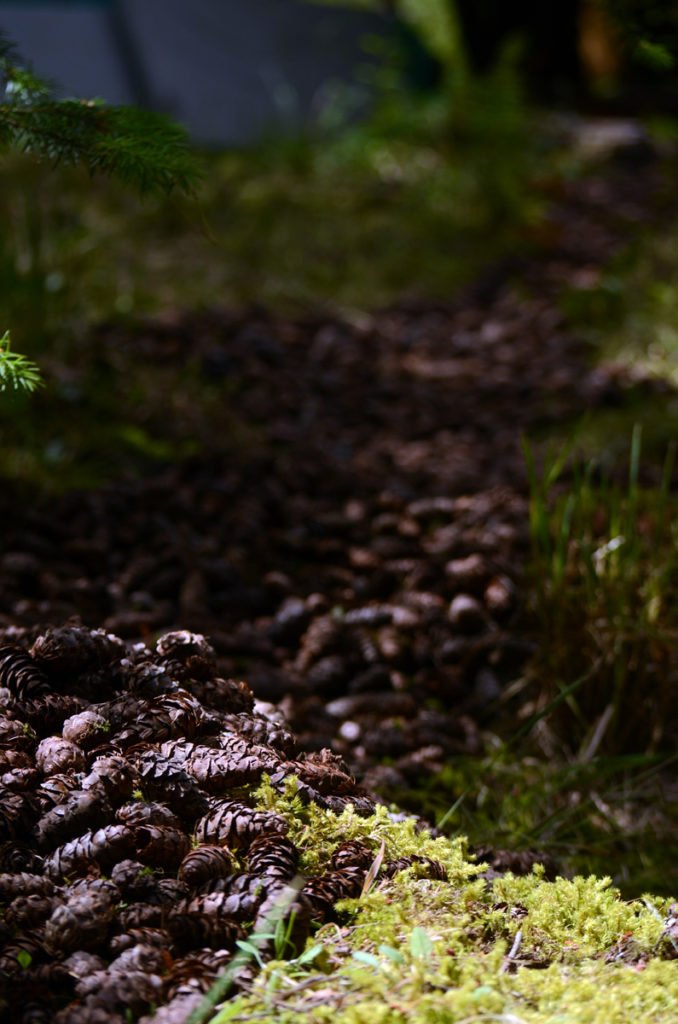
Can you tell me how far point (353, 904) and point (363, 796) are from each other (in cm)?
30

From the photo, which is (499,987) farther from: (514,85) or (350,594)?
(514,85)

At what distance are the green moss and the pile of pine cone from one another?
0.13ft

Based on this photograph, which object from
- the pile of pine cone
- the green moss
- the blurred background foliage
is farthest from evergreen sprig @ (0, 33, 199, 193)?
the green moss

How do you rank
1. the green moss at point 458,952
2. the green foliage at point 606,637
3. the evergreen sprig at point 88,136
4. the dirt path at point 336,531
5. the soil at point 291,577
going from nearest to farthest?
the green moss at point 458,952 → the soil at point 291,577 → the evergreen sprig at point 88,136 → the green foliage at point 606,637 → the dirt path at point 336,531

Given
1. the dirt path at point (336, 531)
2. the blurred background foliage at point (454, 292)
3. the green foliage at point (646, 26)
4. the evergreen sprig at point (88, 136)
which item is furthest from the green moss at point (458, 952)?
the green foliage at point (646, 26)

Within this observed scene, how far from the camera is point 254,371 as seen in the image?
3799 mm

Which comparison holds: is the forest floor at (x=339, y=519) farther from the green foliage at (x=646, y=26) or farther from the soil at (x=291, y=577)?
the green foliage at (x=646, y=26)

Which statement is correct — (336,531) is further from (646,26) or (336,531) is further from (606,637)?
(646,26)

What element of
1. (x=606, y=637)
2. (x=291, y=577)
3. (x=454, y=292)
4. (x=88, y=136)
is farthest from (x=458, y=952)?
(x=454, y=292)

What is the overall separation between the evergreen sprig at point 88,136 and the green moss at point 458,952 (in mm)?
955

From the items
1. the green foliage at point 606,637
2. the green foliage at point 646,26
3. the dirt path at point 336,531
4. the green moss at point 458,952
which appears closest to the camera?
the green moss at point 458,952

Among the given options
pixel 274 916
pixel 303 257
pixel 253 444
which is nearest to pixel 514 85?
pixel 303 257

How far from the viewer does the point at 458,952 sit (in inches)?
49.9

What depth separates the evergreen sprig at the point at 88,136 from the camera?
1560 mm
